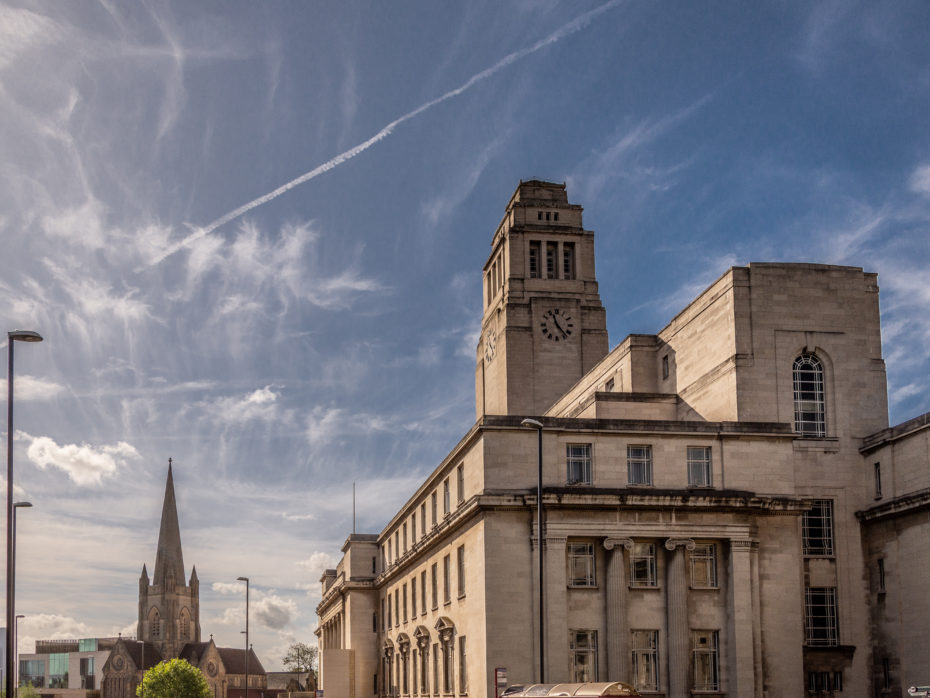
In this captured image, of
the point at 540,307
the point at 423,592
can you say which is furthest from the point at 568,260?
the point at 423,592

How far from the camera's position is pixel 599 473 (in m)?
45.7

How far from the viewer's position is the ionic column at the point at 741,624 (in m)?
44.0

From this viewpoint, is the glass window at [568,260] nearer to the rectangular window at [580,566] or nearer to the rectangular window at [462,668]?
the rectangular window at [462,668]

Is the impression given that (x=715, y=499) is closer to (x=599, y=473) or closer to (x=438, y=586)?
(x=599, y=473)

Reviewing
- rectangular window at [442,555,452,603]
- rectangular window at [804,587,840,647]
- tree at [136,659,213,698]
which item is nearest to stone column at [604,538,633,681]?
rectangular window at [804,587,840,647]

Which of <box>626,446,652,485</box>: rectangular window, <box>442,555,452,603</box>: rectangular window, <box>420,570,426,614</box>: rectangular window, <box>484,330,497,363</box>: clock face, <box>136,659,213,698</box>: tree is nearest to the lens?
<box>626,446,652,485</box>: rectangular window

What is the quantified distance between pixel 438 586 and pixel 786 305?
66.8 ft

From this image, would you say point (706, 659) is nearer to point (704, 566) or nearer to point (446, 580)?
point (704, 566)

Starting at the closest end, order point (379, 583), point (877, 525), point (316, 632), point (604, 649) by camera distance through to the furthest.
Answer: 1. point (604, 649)
2. point (877, 525)
3. point (379, 583)
4. point (316, 632)

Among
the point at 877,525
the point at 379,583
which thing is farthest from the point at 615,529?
the point at 379,583

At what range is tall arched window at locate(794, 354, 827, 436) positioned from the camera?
49531 millimetres

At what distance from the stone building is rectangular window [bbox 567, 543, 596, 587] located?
0.05 metres

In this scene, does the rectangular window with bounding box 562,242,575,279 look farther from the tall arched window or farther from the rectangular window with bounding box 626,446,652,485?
the rectangular window with bounding box 626,446,652,485

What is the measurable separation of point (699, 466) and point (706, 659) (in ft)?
23.9
